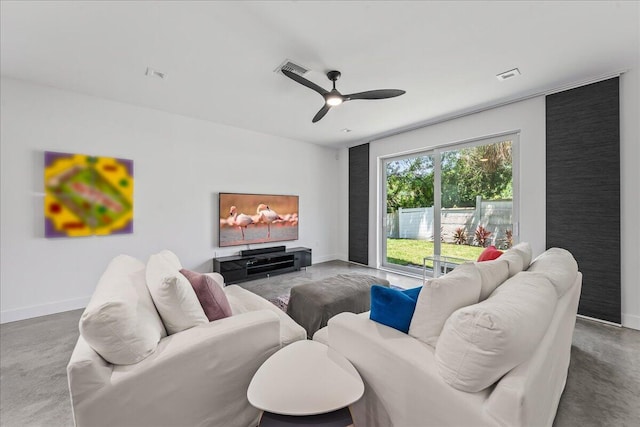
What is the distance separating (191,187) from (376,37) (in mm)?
3247

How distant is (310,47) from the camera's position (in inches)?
91.2

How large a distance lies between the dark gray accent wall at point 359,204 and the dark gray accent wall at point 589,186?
9.49ft

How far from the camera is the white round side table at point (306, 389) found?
104 centimetres

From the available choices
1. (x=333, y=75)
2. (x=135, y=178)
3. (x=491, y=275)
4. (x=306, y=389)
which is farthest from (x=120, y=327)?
(x=135, y=178)

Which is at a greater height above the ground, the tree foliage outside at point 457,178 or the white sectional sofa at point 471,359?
the tree foliage outside at point 457,178

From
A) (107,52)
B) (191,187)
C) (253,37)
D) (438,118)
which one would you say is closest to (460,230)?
(438,118)

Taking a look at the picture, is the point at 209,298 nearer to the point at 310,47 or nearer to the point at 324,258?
the point at 310,47

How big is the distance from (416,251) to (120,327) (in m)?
4.48

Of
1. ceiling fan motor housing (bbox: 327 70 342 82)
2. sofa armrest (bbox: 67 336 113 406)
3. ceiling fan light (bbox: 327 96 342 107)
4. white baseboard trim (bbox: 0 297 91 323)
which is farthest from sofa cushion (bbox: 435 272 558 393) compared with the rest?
white baseboard trim (bbox: 0 297 91 323)

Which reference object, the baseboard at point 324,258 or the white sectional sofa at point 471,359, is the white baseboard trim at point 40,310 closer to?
the white sectional sofa at point 471,359

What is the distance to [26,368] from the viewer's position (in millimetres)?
1992

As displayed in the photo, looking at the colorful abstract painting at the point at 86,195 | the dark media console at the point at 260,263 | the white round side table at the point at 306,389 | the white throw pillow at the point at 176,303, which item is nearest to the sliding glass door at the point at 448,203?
the dark media console at the point at 260,263

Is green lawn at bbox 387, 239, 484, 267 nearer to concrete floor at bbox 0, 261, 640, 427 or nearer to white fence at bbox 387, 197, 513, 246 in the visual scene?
white fence at bbox 387, 197, 513, 246

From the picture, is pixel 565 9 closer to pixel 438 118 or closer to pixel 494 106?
pixel 494 106
